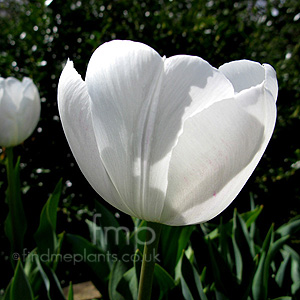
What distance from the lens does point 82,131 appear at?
18.7 inches

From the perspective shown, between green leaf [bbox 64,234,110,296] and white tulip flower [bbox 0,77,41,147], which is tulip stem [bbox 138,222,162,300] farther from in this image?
white tulip flower [bbox 0,77,41,147]

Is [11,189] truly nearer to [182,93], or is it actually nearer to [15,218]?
[15,218]

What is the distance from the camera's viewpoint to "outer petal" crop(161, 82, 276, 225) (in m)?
0.41

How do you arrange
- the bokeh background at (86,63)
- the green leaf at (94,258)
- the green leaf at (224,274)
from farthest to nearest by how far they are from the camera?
the bokeh background at (86,63) → the green leaf at (94,258) → the green leaf at (224,274)

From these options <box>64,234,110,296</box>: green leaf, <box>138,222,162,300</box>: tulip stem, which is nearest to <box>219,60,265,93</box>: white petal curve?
<box>138,222,162,300</box>: tulip stem

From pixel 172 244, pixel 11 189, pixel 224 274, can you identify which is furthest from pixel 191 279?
pixel 11 189

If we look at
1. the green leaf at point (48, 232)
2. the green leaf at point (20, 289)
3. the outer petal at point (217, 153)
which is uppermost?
the outer petal at point (217, 153)

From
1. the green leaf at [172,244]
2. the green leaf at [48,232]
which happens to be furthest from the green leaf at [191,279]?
the green leaf at [48,232]

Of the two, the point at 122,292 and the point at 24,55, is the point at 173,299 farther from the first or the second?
the point at 24,55

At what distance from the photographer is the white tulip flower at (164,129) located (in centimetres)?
42

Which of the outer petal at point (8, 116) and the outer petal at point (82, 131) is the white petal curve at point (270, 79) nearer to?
the outer petal at point (82, 131)

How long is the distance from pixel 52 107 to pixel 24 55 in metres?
0.29

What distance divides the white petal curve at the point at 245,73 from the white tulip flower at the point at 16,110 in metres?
0.79

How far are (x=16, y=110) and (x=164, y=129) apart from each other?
852 millimetres
